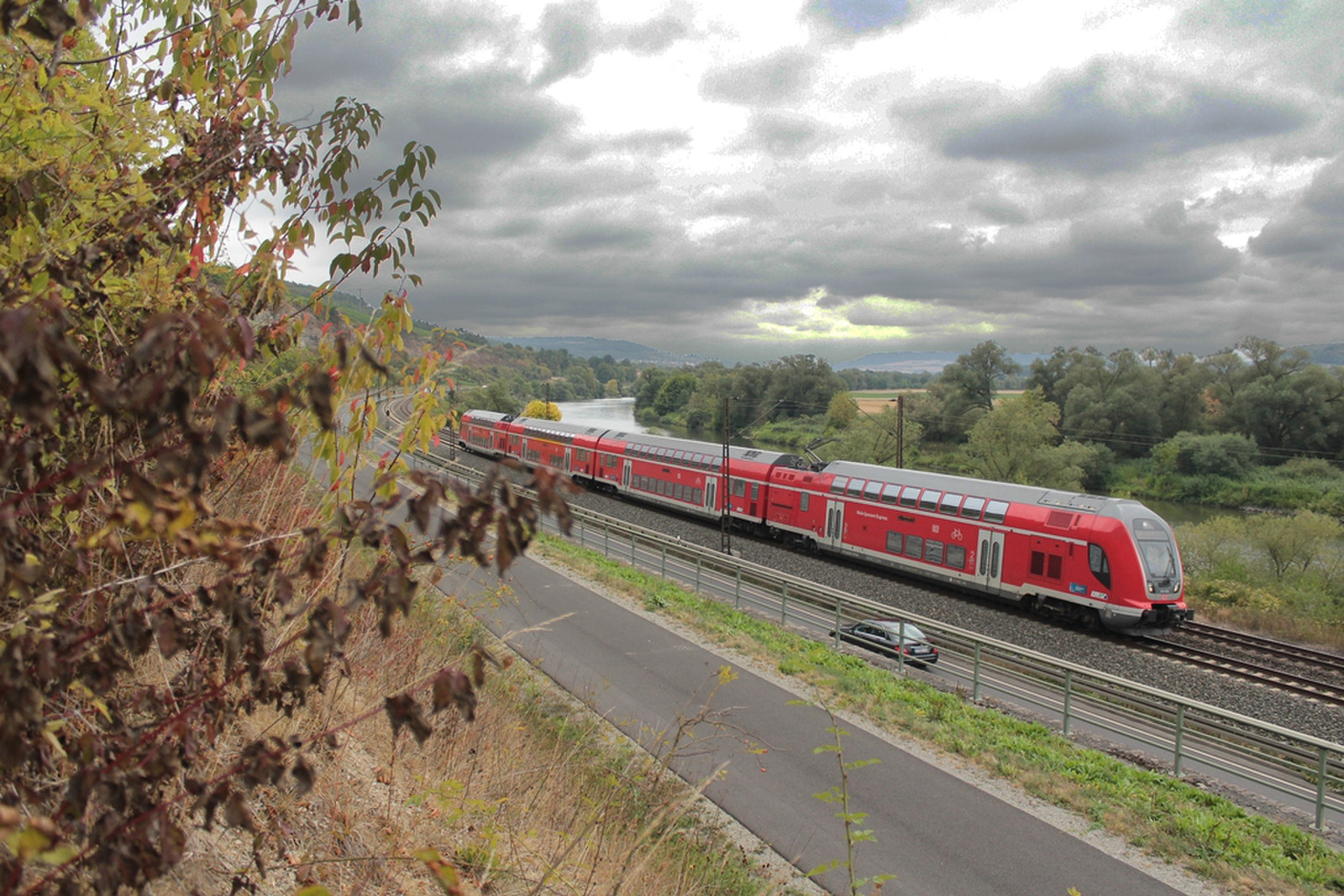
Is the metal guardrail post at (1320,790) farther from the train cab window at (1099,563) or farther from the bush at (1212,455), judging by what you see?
the bush at (1212,455)

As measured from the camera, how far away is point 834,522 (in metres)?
23.5

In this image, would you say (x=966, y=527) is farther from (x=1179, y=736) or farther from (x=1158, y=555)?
Result: (x=1179, y=736)

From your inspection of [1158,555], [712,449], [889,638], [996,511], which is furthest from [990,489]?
[712,449]

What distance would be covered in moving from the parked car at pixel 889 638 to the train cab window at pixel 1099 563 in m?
5.20

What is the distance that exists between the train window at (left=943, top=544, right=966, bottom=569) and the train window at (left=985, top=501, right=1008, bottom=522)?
1.11m

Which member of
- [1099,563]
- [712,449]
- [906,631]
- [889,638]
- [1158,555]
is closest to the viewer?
[889,638]

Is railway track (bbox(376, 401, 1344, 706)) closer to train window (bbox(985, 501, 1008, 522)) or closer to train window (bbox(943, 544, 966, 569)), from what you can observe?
train window (bbox(985, 501, 1008, 522))

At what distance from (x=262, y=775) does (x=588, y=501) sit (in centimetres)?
3218

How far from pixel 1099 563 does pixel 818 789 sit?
1273 cm

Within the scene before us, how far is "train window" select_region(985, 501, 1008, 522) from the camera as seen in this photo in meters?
18.8

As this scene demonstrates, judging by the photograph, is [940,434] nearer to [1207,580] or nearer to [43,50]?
[1207,580]

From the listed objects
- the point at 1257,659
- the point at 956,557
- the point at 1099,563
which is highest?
the point at 1099,563

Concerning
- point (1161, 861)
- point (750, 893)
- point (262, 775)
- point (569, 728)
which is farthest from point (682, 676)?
point (262, 775)

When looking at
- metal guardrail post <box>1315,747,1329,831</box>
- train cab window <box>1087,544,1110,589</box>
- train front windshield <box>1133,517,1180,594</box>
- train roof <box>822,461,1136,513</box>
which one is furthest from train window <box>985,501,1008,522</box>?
metal guardrail post <box>1315,747,1329,831</box>
